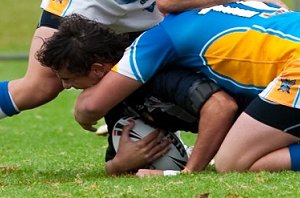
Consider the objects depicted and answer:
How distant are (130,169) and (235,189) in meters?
1.12

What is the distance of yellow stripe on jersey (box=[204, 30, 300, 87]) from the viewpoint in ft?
17.1

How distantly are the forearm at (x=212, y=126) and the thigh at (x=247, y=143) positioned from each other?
63 millimetres

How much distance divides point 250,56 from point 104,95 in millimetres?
752

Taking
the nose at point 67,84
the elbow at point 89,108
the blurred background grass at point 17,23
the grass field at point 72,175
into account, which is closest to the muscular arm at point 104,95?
the elbow at point 89,108

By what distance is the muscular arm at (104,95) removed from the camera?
5359mm

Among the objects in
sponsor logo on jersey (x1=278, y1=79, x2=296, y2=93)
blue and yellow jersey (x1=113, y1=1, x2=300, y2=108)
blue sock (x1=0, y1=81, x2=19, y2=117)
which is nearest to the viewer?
sponsor logo on jersey (x1=278, y1=79, x2=296, y2=93)

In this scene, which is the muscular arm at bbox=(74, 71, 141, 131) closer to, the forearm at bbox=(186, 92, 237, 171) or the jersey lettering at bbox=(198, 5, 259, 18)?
the forearm at bbox=(186, 92, 237, 171)

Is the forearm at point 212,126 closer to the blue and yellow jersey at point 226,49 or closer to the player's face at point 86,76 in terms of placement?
the blue and yellow jersey at point 226,49

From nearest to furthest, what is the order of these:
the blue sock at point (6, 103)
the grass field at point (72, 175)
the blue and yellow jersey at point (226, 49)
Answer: the grass field at point (72, 175) < the blue and yellow jersey at point (226, 49) < the blue sock at point (6, 103)

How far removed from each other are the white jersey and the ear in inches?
24.6

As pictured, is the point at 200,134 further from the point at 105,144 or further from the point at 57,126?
the point at 57,126

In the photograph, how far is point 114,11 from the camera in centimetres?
617

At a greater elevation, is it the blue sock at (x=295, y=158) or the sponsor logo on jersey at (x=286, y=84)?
the sponsor logo on jersey at (x=286, y=84)

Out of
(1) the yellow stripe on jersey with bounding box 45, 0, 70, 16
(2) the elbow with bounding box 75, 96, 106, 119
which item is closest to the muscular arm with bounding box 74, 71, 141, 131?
(2) the elbow with bounding box 75, 96, 106, 119
